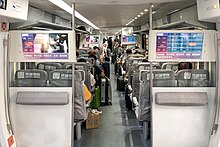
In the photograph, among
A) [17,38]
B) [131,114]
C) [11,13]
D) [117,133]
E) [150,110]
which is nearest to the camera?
[11,13]

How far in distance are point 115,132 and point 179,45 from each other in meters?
2.42

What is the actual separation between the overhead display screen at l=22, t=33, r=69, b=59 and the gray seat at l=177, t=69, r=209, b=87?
5.86 feet

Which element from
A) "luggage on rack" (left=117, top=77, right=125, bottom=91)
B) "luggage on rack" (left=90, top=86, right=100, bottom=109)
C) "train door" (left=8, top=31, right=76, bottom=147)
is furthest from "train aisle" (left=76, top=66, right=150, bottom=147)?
"luggage on rack" (left=117, top=77, right=125, bottom=91)

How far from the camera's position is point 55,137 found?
14.6 ft

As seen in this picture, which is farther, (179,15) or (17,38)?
(179,15)

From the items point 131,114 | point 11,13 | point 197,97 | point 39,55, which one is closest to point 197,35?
point 197,97

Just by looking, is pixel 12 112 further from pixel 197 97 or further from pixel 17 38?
pixel 197 97

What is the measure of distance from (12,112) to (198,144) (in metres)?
2.84

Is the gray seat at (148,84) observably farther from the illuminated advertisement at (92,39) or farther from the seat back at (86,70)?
the illuminated advertisement at (92,39)

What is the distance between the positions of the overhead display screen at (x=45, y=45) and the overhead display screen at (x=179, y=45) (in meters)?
1.39

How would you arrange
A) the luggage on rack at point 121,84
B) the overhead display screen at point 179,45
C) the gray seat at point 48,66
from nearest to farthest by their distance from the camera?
the overhead display screen at point 179,45, the gray seat at point 48,66, the luggage on rack at point 121,84

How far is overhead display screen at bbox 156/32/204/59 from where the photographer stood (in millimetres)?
4348

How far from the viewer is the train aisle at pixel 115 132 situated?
17.4ft

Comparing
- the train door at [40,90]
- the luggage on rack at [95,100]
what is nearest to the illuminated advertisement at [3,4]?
the train door at [40,90]
